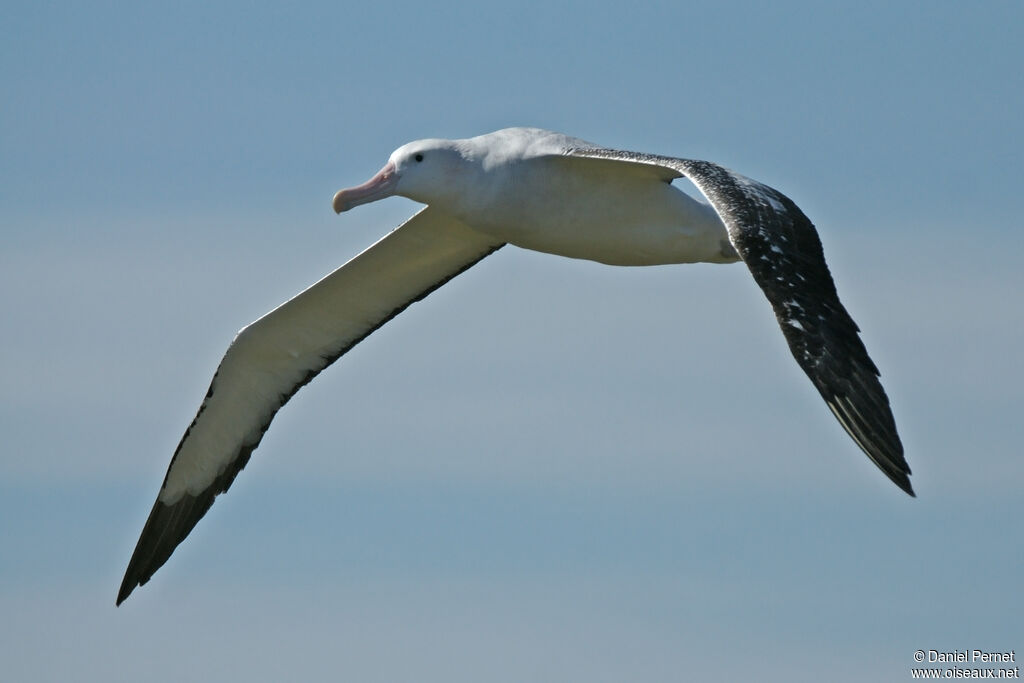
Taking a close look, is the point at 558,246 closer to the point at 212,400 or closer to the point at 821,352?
the point at 821,352

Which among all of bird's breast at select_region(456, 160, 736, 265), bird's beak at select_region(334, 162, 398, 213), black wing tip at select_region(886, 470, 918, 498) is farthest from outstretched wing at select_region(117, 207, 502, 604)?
black wing tip at select_region(886, 470, 918, 498)

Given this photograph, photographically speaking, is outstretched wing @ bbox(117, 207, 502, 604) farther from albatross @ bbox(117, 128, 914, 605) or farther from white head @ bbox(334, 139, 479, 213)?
white head @ bbox(334, 139, 479, 213)

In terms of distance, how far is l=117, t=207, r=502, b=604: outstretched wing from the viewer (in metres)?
20.4

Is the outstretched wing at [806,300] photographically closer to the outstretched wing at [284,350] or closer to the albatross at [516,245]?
the albatross at [516,245]

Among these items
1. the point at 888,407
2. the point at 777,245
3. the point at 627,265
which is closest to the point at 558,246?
the point at 627,265

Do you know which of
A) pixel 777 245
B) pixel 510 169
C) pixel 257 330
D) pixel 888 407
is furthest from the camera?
pixel 257 330

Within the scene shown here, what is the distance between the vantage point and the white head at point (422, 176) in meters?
17.6

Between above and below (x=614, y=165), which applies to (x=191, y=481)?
below

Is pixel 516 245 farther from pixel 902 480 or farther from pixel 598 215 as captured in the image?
pixel 902 480

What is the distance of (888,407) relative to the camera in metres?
14.6

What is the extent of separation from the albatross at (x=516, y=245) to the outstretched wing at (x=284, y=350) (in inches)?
0.6

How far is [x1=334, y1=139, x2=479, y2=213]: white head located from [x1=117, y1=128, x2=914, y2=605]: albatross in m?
0.01

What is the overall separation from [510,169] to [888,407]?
14.9ft

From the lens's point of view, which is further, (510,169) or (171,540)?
(171,540)
